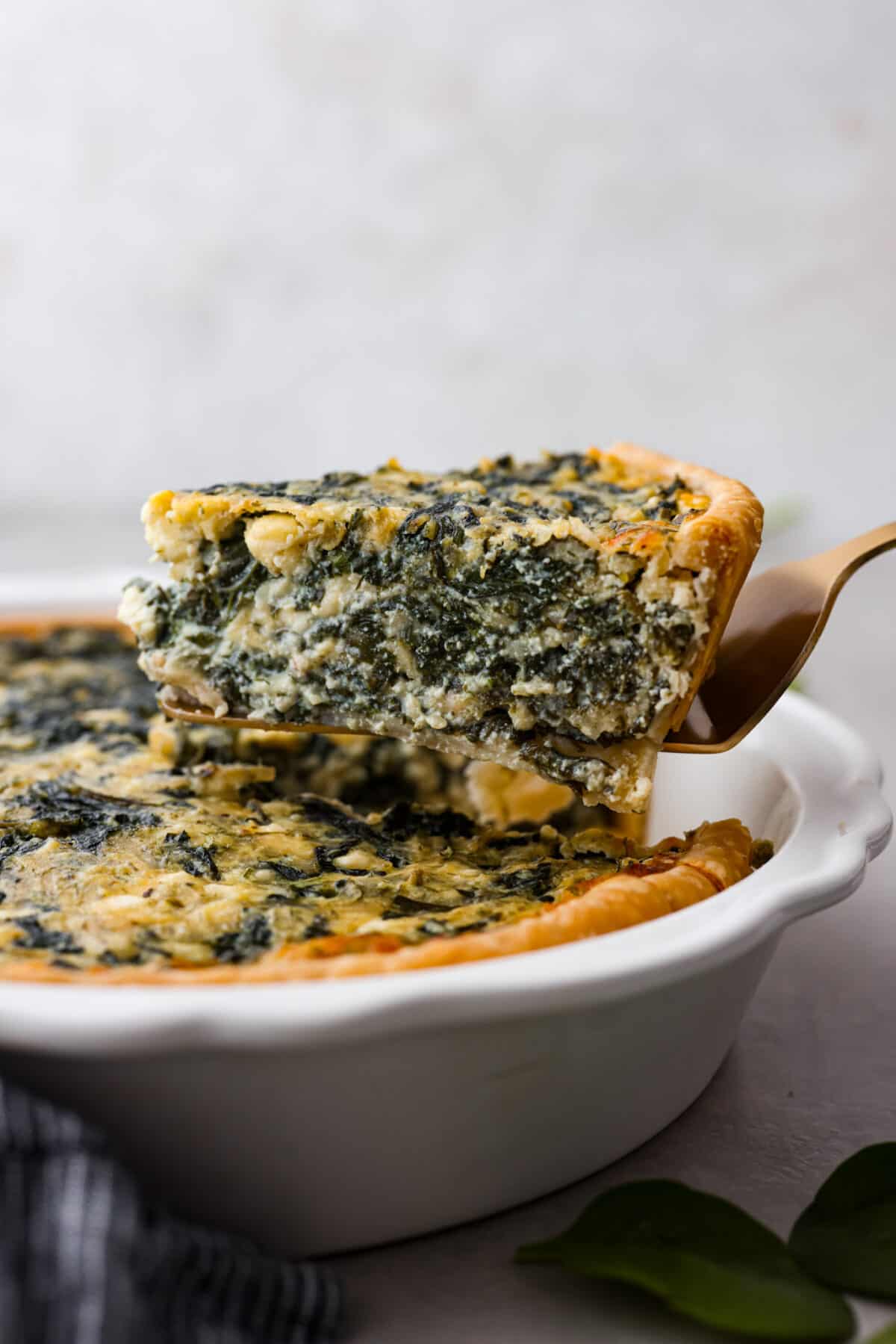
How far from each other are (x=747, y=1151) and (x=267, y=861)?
3.49 feet

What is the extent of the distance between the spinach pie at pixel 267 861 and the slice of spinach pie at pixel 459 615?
217 millimetres

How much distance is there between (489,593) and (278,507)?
19.8 inches

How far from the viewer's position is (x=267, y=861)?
270cm

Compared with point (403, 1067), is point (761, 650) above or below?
above

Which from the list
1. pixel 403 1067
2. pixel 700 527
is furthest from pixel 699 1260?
pixel 700 527

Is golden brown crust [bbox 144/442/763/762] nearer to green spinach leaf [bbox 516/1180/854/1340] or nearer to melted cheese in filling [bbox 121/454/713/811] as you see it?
melted cheese in filling [bbox 121/454/713/811]

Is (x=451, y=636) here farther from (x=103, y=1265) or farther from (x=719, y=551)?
(x=103, y=1265)

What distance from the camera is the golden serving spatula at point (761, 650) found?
2.90 metres

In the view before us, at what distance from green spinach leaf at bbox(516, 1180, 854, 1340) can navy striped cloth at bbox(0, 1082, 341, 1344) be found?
42 cm

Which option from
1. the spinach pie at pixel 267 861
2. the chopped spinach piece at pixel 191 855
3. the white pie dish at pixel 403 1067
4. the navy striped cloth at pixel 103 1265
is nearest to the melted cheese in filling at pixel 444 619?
the spinach pie at pixel 267 861

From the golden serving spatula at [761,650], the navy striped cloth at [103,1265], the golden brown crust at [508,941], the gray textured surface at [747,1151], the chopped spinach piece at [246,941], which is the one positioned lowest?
the gray textured surface at [747,1151]

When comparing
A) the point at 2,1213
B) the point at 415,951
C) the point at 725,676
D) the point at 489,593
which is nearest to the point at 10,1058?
the point at 2,1213

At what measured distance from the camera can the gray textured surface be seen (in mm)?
2004

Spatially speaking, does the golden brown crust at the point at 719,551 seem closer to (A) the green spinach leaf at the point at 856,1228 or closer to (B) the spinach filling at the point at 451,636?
(B) the spinach filling at the point at 451,636
